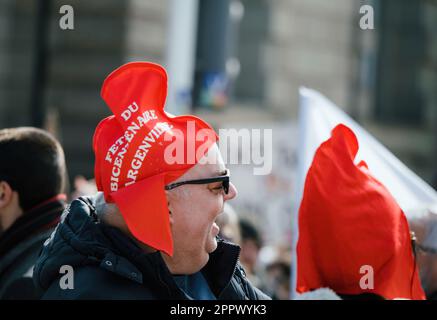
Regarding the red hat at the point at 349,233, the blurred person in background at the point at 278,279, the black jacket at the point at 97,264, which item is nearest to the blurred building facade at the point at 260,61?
the blurred person in background at the point at 278,279

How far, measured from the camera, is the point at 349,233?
9.90ft

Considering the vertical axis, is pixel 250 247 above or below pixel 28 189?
below

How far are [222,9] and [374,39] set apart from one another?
8.48 meters

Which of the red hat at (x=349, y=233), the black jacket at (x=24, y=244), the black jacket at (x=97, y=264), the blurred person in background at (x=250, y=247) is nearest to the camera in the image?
the black jacket at (x=97, y=264)

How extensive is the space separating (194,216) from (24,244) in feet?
4.44

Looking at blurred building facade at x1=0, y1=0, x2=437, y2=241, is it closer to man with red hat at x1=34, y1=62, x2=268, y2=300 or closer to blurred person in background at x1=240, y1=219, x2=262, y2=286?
blurred person in background at x1=240, y1=219, x2=262, y2=286

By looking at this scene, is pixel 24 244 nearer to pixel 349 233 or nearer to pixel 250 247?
pixel 349 233

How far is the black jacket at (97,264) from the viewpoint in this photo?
2.53m

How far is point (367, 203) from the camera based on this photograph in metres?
3.06

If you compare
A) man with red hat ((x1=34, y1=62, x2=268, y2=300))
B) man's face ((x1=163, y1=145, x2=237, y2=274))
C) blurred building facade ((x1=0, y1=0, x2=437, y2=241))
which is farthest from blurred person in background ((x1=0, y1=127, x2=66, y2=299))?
blurred building facade ((x1=0, y1=0, x2=437, y2=241))

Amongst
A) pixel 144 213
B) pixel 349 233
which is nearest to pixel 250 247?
pixel 349 233

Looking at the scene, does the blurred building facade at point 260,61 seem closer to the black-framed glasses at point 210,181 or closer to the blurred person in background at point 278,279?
the blurred person in background at point 278,279

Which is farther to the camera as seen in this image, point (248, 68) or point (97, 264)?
point (248, 68)

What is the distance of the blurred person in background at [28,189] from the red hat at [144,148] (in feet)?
3.71
